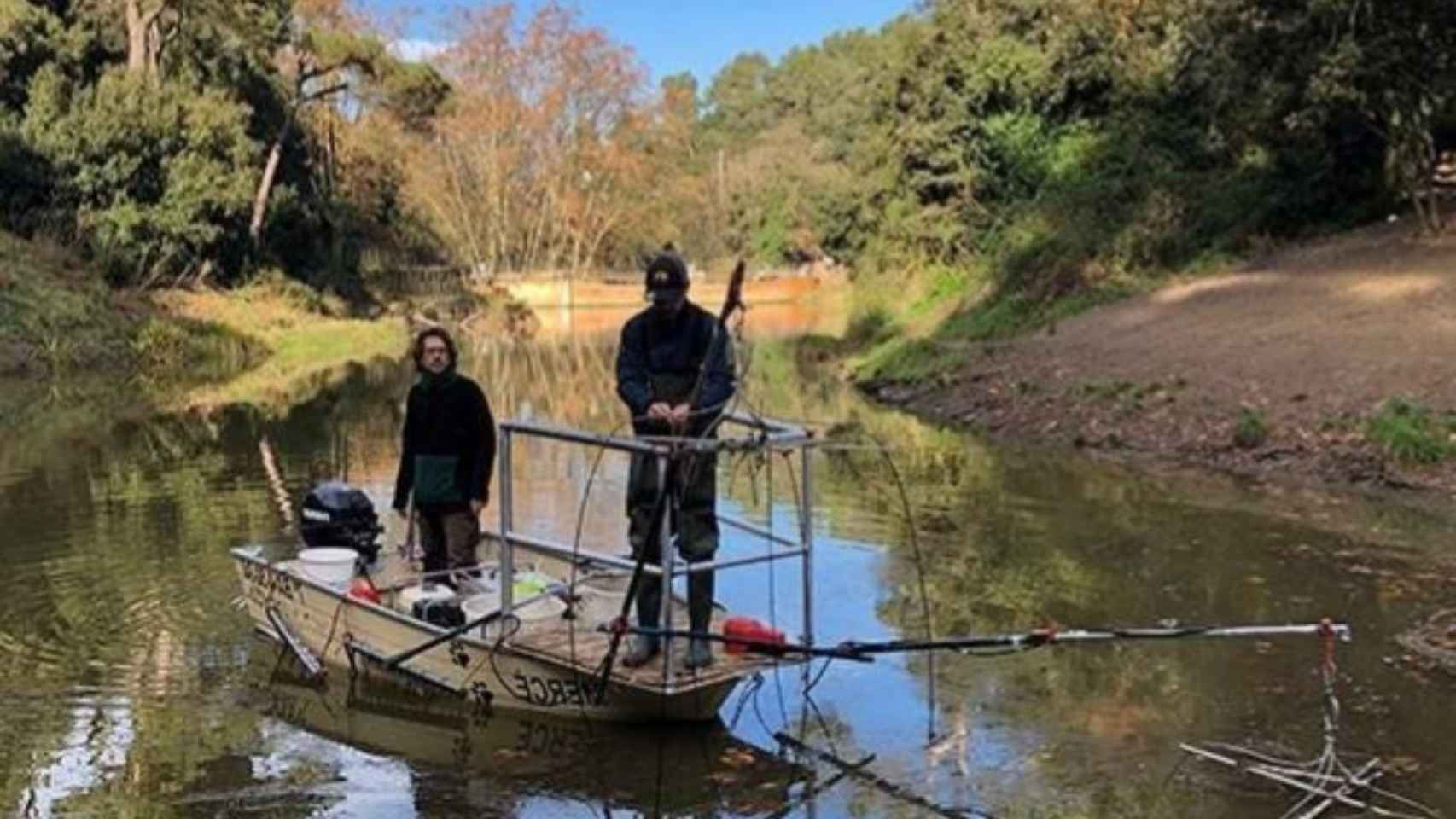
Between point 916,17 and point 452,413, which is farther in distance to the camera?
point 916,17

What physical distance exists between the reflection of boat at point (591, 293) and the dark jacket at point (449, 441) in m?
51.9

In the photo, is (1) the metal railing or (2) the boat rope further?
(2) the boat rope

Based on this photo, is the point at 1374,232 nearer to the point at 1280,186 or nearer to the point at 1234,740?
the point at 1280,186

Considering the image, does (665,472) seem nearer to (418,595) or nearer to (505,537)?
(505,537)

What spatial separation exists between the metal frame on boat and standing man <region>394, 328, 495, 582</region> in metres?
0.53

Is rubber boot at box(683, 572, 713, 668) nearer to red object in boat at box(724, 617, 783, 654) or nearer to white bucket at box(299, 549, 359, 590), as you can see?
red object in boat at box(724, 617, 783, 654)

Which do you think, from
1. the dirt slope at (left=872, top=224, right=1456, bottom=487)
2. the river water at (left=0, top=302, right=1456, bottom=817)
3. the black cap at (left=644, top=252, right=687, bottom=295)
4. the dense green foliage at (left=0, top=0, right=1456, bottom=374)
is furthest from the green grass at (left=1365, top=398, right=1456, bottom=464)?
the black cap at (left=644, top=252, right=687, bottom=295)

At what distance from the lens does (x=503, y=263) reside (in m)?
65.1

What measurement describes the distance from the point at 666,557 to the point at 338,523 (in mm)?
3307

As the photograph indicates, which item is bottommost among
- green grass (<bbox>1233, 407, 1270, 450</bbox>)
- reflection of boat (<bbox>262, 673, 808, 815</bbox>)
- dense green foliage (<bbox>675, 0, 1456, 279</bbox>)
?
reflection of boat (<bbox>262, 673, 808, 815</bbox>)

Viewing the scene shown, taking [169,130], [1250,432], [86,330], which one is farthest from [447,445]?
[169,130]

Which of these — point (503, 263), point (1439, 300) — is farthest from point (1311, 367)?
point (503, 263)

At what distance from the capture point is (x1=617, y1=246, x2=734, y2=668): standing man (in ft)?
23.6

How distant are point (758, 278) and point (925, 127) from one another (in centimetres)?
3539
